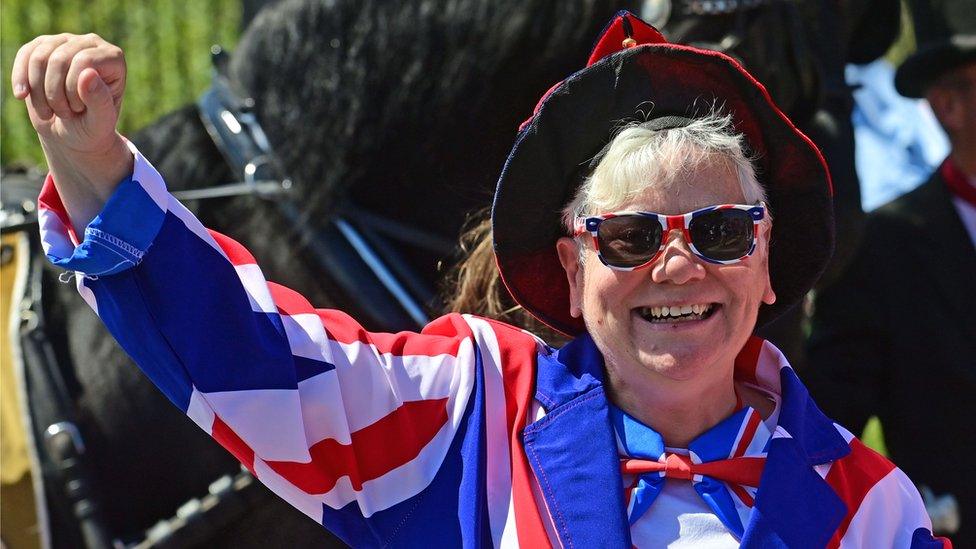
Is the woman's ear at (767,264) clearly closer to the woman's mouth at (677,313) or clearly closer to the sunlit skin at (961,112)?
the woman's mouth at (677,313)

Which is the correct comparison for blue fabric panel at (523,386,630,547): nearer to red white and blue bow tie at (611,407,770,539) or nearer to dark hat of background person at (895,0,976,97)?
red white and blue bow tie at (611,407,770,539)

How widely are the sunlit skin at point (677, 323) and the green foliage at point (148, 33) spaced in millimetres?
5091

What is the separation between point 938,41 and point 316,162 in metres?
1.65

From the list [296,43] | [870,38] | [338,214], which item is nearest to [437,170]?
[338,214]

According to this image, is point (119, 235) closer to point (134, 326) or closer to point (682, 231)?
point (134, 326)

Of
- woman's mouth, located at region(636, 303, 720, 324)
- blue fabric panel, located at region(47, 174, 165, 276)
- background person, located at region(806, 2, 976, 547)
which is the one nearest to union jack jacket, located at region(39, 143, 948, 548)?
blue fabric panel, located at region(47, 174, 165, 276)

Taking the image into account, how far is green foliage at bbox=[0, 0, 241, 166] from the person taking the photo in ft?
19.9

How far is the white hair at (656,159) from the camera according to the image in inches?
56.6

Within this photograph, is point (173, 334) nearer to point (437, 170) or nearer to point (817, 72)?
point (437, 170)

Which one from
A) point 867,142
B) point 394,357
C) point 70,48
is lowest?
point 867,142

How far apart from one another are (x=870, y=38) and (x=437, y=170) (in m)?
1.23

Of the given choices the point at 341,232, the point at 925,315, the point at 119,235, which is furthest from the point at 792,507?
the point at 925,315

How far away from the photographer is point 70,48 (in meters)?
1.22

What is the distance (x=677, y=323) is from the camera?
143cm
